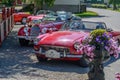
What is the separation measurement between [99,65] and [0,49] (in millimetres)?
6190

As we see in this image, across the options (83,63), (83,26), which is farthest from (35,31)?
(83,63)

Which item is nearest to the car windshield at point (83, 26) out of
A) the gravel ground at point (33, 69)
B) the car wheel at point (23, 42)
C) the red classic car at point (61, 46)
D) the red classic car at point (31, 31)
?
the red classic car at point (61, 46)

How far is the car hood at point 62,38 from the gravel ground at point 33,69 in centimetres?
63

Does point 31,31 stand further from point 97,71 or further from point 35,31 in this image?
point 97,71

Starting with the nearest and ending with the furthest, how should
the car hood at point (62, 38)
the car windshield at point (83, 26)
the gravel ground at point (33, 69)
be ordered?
the gravel ground at point (33, 69)
the car hood at point (62, 38)
the car windshield at point (83, 26)

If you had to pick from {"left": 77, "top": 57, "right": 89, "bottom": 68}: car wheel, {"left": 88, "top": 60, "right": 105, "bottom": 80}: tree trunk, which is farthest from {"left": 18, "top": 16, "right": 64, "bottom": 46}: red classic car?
{"left": 88, "top": 60, "right": 105, "bottom": 80}: tree trunk

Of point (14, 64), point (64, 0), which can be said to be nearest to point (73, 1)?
point (64, 0)

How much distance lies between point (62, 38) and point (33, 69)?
52.7 inches

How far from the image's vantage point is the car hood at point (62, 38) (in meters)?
9.05

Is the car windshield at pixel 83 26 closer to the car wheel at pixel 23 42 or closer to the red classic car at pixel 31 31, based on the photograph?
the red classic car at pixel 31 31

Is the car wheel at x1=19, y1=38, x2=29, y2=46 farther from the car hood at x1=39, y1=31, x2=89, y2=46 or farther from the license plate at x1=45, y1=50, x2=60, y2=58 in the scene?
the license plate at x1=45, y1=50, x2=60, y2=58

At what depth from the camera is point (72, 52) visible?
8938mm

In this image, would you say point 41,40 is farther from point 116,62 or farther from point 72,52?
point 116,62

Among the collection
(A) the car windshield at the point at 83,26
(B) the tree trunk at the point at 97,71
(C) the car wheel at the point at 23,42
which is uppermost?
(A) the car windshield at the point at 83,26
